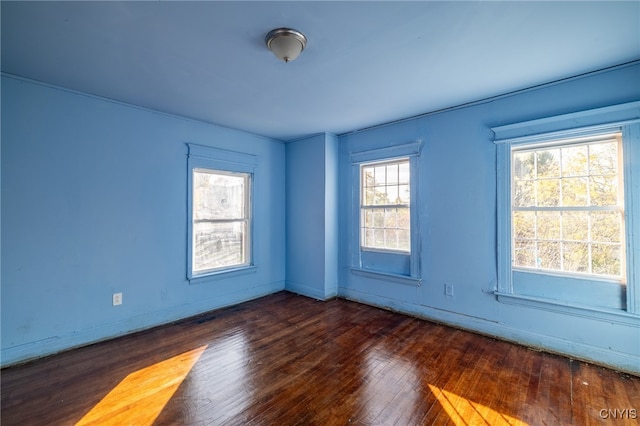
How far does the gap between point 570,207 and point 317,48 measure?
109 inches

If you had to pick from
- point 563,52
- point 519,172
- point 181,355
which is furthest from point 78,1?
point 519,172

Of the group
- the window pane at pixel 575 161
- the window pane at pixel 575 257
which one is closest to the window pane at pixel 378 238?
the window pane at pixel 575 257

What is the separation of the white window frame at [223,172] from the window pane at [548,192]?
365 cm

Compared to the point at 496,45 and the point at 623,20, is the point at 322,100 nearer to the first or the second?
the point at 496,45

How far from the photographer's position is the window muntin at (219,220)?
3745 millimetres

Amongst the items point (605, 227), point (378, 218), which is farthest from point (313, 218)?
point (605, 227)

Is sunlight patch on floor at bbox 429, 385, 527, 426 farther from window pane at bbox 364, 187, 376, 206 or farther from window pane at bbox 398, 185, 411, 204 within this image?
window pane at bbox 364, 187, 376, 206

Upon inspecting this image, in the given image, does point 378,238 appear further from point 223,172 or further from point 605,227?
point 223,172

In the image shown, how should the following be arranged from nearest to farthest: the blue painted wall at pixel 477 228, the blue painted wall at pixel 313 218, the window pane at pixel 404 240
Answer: the blue painted wall at pixel 477 228 < the window pane at pixel 404 240 < the blue painted wall at pixel 313 218

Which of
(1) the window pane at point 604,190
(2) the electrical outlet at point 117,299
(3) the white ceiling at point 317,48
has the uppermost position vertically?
(3) the white ceiling at point 317,48

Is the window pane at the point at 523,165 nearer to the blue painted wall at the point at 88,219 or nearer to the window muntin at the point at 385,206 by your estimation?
the window muntin at the point at 385,206

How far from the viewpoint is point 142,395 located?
2.01 m

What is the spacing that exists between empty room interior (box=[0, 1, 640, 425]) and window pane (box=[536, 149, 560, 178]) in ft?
0.06

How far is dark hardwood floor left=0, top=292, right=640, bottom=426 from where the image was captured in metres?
1.80
